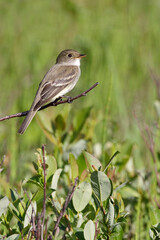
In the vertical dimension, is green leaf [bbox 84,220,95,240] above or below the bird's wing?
below

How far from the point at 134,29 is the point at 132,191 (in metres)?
5.46

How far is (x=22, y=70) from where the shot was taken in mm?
6867

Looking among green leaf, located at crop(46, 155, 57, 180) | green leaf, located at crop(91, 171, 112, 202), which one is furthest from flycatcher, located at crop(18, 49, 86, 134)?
green leaf, located at crop(91, 171, 112, 202)

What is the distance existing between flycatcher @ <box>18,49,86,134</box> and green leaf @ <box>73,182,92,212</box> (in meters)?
1.12

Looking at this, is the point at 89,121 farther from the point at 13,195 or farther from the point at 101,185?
the point at 101,185

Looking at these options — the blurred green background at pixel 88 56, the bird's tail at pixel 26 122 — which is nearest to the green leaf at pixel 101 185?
the bird's tail at pixel 26 122

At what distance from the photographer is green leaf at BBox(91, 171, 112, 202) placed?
6.33 feet

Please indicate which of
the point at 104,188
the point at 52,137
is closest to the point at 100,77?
the point at 52,137

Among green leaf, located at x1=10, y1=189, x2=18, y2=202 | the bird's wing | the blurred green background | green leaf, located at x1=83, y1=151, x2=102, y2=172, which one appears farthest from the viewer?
the blurred green background

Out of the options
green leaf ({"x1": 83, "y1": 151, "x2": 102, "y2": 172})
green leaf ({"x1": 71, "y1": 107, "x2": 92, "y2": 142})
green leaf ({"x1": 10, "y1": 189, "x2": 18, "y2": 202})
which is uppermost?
green leaf ({"x1": 71, "y1": 107, "x2": 92, "y2": 142})

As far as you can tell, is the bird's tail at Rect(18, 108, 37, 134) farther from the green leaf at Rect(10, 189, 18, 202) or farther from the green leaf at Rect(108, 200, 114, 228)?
the green leaf at Rect(108, 200, 114, 228)

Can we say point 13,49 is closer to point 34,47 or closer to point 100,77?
point 34,47

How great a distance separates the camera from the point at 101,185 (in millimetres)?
1969

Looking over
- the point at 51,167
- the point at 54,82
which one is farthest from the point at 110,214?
the point at 54,82
